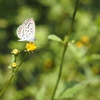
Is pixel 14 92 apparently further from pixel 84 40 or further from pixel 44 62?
pixel 84 40

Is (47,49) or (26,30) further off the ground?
(26,30)

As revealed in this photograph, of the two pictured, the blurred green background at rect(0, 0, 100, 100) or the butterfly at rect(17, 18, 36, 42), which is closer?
the butterfly at rect(17, 18, 36, 42)

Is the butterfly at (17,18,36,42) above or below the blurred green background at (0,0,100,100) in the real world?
above

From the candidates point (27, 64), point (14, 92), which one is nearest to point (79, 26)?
point (27, 64)

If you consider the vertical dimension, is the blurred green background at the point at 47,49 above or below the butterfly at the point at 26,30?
below

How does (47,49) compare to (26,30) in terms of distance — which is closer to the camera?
(26,30)

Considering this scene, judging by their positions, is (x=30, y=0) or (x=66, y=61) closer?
(x=66, y=61)

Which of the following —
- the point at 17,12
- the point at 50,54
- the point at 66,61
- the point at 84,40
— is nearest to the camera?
the point at 84,40

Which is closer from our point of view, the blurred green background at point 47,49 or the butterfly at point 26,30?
the butterfly at point 26,30
